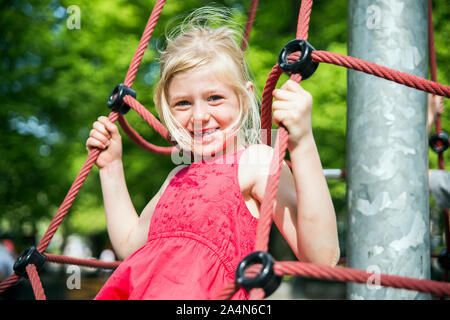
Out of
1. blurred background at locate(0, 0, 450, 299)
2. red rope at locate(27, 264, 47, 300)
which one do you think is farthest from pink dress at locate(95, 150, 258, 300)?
blurred background at locate(0, 0, 450, 299)

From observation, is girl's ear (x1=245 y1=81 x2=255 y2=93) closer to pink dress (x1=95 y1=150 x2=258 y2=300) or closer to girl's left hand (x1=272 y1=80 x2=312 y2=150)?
pink dress (x1=95 y1=150 x2=258 y2=300)

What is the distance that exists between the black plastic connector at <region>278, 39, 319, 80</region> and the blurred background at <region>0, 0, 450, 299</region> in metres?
3.42

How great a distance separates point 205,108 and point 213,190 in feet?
0.72

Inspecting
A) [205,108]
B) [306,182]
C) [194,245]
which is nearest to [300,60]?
[306,182]

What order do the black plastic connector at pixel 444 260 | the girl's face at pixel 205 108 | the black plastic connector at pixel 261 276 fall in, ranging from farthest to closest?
1. the black plastic connector at pixel 444 260
2. the girl's face at pixel 205 108
3. the black plastic connector at pixel 261 276

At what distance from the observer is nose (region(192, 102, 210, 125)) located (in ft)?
4.12

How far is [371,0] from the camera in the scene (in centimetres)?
123

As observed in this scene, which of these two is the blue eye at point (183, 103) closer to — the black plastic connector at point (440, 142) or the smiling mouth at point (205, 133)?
the smiling mouth at point (205, 133)

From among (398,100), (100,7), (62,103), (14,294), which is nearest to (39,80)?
(62,103)

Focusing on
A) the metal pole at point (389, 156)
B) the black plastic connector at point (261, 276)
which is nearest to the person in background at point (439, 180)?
the metal pole at point (389, 156)

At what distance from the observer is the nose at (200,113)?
1.26 metres

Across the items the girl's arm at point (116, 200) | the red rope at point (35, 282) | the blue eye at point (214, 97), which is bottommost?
the red rope at point (35, 282)
